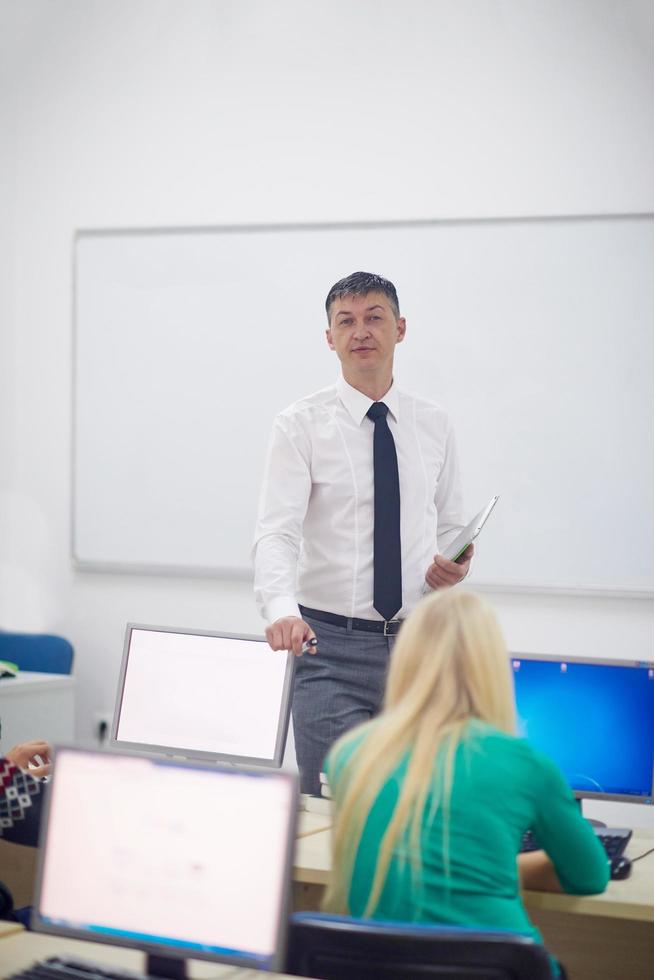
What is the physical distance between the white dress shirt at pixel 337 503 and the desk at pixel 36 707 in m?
1.57

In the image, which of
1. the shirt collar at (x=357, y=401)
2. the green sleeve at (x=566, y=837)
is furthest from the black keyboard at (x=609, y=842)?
the shirt collar at (x=357, y=401)

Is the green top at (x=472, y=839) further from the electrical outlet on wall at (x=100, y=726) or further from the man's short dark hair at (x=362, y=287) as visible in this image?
the electrical outlet on wall at (x=100, y=726)

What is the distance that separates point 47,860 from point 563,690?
3.87ft

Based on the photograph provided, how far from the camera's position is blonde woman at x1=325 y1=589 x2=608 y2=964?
1.46m

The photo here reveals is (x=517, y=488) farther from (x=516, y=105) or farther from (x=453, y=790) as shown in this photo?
(x=453, y=790)

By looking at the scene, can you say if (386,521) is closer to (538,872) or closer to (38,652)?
(538,872)

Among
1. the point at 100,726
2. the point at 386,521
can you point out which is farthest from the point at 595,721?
the point at 100,726

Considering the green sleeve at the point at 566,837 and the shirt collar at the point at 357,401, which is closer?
the green sleeve at the point at 566,837

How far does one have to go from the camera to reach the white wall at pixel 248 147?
3781mm

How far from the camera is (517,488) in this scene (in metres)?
3.84

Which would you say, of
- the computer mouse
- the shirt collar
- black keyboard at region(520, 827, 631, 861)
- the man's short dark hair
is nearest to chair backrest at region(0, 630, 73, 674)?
the shirt collar

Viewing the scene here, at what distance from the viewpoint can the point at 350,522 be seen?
2.54m

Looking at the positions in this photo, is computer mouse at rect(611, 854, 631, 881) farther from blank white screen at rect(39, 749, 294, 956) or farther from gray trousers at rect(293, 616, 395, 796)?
blank white screen at rect(39, 749, 294, 956)

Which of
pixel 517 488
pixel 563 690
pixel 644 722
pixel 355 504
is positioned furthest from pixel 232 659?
pixel 517 488
